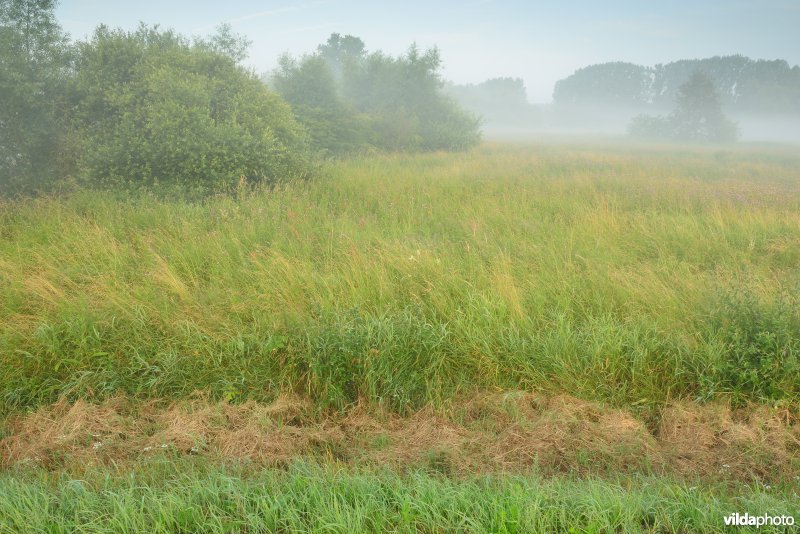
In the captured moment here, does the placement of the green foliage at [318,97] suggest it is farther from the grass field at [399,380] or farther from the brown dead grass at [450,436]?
the brown dead grass at [450,436]

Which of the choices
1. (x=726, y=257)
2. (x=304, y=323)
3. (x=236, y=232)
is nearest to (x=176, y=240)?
(x=236, y=232)

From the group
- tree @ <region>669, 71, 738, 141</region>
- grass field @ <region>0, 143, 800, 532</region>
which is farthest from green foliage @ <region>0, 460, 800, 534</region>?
tree @ <region>669, 71, 738, 141</region>

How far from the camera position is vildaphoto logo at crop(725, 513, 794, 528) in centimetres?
235

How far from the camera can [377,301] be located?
16.4 feet

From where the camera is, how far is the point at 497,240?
23.0 feet

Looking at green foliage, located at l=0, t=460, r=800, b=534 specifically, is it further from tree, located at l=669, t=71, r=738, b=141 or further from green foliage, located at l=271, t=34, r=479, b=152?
tree, located at l=669, t=71, r=738, b=141

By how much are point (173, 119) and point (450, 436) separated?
9948 mm

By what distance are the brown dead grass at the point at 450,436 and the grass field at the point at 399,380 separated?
0.06 feet

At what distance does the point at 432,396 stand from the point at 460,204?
222 inches

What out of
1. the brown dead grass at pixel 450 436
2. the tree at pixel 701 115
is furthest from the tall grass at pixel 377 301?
the tree at pixel 701 115

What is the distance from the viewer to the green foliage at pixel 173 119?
10.4 m

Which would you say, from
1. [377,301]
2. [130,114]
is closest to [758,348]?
[377,301]

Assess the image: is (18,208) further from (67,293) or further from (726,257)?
(726,257)

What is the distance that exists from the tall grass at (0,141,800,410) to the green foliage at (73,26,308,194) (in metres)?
2.43
